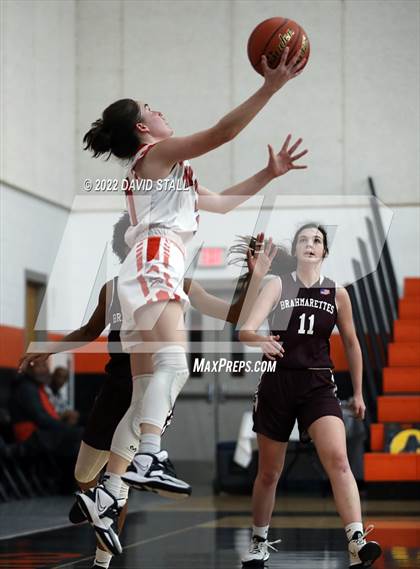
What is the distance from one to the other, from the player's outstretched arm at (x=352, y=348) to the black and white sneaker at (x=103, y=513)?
59.1 inches

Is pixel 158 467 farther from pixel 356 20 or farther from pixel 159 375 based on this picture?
pixel 356 20

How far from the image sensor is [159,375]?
415 cm

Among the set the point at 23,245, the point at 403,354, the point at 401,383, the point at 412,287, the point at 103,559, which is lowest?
the point at 103,559

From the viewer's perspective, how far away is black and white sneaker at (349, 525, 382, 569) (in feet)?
16.2

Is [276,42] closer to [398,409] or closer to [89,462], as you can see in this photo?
[89,462]

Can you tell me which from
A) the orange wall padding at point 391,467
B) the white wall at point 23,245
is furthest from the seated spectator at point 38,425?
the orange wall padding at point 391,467

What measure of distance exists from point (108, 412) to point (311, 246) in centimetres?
124

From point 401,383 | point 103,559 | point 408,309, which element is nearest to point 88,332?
A: point 103,559

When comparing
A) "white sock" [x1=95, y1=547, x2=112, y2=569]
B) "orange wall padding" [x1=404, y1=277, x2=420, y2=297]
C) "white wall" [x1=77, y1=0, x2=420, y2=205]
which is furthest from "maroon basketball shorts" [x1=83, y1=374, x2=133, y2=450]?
"white wall" [x1=77, y1=0, x2=420, y2=205]

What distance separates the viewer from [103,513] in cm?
423

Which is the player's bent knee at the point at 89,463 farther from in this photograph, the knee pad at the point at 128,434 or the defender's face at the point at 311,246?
the defender's face at the point at 311,246

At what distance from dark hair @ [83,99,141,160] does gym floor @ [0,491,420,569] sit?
7.25 feet

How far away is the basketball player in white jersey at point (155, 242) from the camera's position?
401 cm

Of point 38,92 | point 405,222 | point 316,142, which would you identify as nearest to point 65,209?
point 38,92
